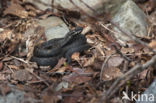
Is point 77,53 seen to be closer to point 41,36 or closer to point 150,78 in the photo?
point 41,36

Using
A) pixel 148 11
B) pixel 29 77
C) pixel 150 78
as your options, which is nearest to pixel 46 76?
pixel 29 77

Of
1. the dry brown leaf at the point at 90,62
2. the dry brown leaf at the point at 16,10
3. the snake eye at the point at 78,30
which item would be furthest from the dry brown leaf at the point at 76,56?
the dry brown leaf at the point at 16,10

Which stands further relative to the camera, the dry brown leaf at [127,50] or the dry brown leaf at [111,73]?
the dry brown leaf at [127,50]

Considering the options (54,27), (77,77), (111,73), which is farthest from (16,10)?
(111,73)

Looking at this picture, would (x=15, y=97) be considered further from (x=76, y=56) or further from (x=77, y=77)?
(x=76, y=56)

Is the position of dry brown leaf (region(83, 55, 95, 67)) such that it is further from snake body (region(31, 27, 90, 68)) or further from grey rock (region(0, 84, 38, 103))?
grey rock (region(0, 84, 38, 103))

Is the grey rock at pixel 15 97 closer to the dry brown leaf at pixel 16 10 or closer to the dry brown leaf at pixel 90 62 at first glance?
the dry brown leaf at pixel 90 62
